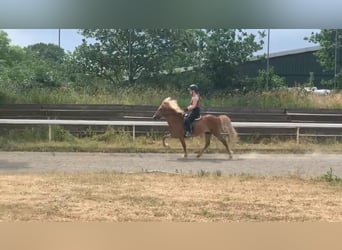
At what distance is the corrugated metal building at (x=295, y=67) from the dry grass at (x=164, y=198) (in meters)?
1.72

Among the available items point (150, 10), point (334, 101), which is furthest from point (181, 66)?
point (150, 10)

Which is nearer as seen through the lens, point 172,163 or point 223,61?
point 172,163

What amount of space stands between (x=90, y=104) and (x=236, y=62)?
15.4 ft

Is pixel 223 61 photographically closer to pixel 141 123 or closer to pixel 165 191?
pixel 141 123

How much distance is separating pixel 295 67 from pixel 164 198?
627cm

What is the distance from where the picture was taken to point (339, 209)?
5.18m

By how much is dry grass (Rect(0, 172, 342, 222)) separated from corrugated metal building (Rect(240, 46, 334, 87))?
1.72m

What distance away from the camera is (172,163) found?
10.7 meters

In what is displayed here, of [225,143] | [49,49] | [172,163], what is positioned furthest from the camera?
[225,143]

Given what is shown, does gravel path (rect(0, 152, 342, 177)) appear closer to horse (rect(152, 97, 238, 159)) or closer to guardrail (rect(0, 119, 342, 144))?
horse (rect(152, 97, 238, 159))

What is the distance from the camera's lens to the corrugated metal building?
290 inches

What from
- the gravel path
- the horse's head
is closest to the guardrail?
the gravel path

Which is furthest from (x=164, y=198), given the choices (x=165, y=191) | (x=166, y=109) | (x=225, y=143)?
(x=166, y=109)

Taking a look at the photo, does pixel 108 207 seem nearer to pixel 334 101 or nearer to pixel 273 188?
pixel 273 188
